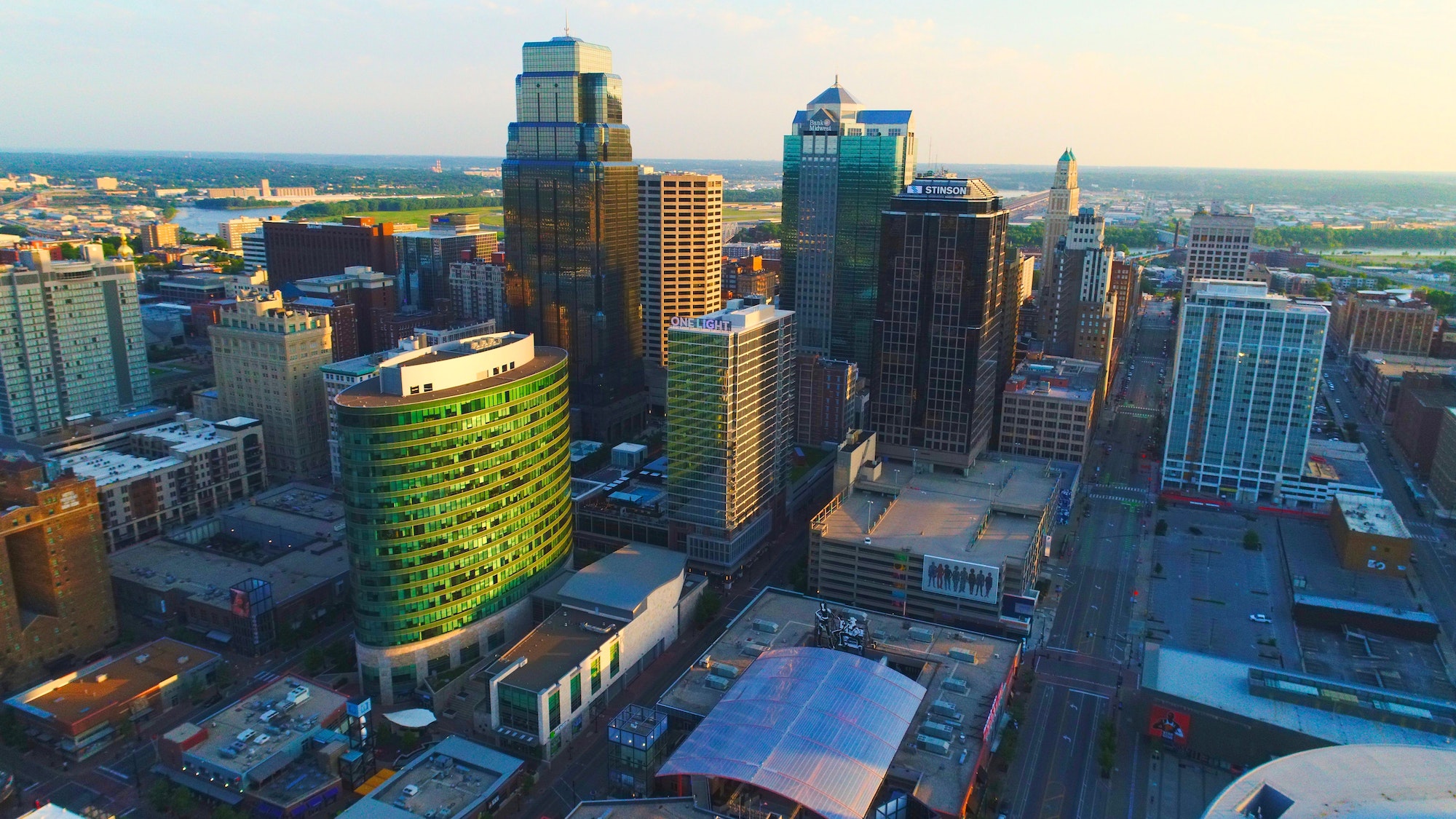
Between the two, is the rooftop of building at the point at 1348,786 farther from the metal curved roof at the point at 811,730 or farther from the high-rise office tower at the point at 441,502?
the high-rise office tower at the point at 441,502

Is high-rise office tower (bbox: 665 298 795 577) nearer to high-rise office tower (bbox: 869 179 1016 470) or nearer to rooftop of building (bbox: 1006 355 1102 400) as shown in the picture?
high-rise office tower (bbox: 869 179 1016 470)

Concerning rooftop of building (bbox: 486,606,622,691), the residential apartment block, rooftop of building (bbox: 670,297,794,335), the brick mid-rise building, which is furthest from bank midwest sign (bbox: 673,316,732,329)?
the brick mid-rise building

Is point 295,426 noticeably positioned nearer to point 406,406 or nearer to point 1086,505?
point 406,406

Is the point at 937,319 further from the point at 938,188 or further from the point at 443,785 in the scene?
the point at 443,785

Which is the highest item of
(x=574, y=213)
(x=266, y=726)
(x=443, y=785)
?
(x=574, y=213)

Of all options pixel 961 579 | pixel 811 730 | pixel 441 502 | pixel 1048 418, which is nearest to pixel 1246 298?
pixel 1048 418

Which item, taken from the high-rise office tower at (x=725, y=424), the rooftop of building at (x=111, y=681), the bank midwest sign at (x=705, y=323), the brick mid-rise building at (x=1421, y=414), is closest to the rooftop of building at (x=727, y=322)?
the bank midwest sign at (x=705, y=323)
